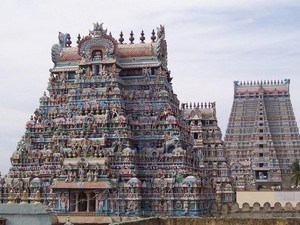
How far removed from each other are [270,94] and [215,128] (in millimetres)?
29924

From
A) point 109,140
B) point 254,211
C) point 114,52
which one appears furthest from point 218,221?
point 114,52

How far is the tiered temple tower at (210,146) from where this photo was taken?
69.9 metres

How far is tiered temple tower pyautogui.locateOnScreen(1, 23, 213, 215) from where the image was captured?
51125 mm

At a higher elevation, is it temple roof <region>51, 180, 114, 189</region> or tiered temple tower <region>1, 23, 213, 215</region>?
tiered temple tower <region>1, 23, 213, 215</region>

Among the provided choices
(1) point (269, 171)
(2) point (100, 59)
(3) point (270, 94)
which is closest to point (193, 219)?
(2) point (100, 59)

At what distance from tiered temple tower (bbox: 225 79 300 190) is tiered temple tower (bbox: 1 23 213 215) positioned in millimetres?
37823

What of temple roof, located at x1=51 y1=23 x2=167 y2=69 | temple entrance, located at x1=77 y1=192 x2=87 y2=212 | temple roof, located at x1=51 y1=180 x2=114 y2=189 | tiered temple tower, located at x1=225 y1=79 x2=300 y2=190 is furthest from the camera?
tiered temple tower, located at x1=225 y1=79 x2=300 y2=190

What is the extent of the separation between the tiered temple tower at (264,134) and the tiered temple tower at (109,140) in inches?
1489

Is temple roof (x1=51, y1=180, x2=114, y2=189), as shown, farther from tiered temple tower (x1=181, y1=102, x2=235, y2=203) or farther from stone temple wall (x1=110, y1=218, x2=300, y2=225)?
tiered temple tower (x1=181, y1=102, x2=235, y2=203)

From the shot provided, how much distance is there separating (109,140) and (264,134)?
4877 cm

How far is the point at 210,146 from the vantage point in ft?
240

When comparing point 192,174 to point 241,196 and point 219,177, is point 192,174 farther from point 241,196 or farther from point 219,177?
point 241,196

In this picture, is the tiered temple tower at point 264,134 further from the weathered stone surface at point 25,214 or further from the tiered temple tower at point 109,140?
the weathered stone surface at point 25,214

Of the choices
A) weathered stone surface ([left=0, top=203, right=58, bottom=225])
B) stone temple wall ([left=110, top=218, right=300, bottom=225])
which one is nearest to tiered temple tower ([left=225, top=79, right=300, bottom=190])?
stone temple wall ([left=110, top=218, right=300, bottom=225])
